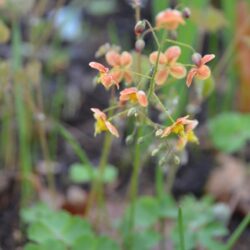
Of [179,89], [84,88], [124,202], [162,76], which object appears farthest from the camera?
[84,88]

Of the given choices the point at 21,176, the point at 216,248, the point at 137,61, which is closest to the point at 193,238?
the point at 216,248

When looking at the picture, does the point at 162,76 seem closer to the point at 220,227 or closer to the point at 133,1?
the point at 133,1

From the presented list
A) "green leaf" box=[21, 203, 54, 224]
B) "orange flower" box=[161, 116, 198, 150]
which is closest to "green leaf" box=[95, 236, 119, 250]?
"green leaf" box=[21, 203, 54, 224]

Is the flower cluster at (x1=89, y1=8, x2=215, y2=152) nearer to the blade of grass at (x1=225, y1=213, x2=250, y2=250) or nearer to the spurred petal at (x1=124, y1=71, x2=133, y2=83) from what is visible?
the spurred petal at (x1=124, y1=71, x2=133, y2=83)

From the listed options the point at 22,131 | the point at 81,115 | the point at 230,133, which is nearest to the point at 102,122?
the point at 22,131

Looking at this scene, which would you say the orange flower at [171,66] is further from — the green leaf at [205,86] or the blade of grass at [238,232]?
the blade of grass at [238,232]

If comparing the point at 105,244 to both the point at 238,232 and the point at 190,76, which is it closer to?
the point at 238,232
